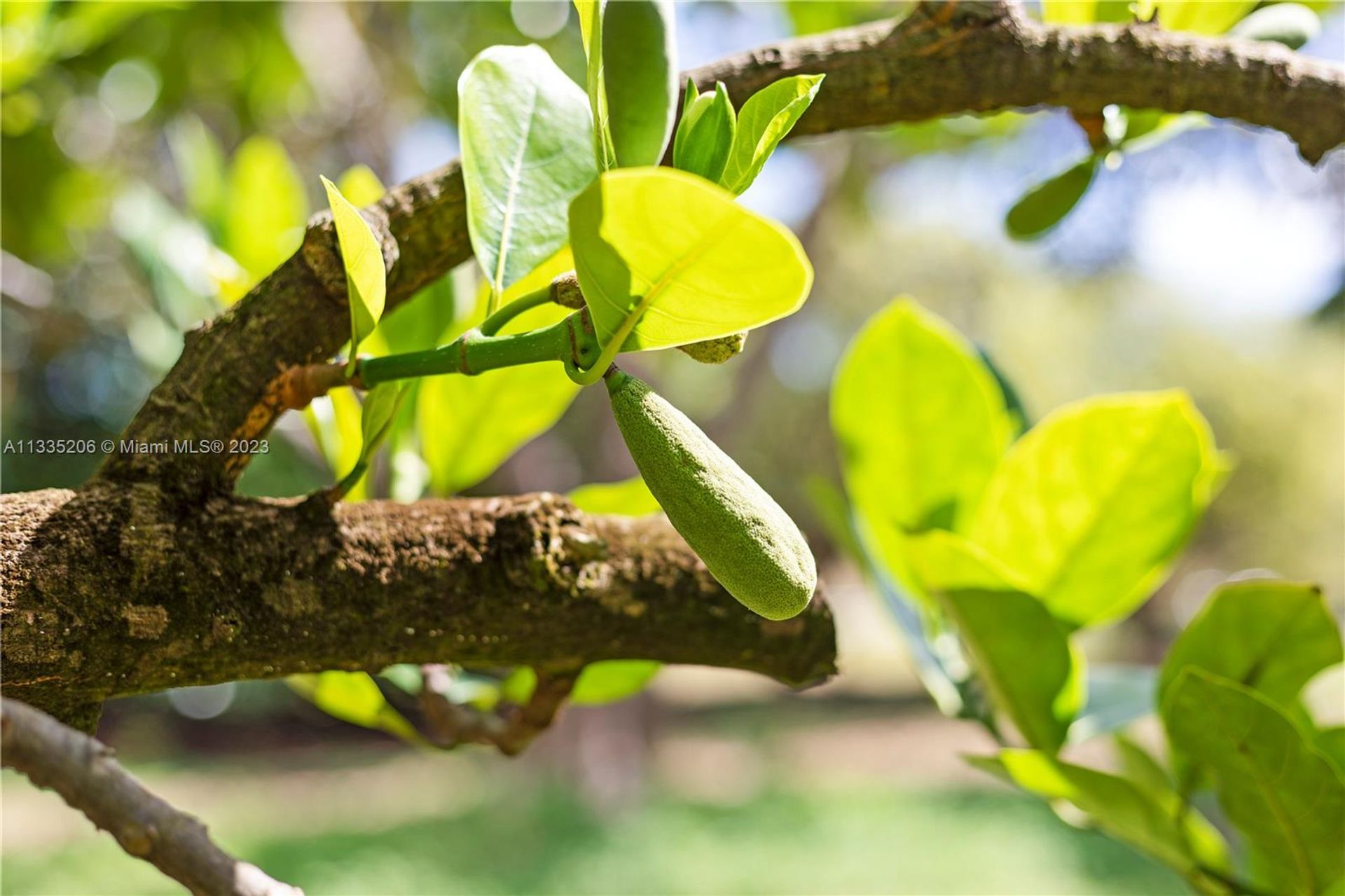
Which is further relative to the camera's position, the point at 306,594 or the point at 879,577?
the point at 879,577

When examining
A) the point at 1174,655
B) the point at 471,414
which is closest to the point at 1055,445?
the point at 1174,655

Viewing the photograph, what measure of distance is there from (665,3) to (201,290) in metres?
0.71

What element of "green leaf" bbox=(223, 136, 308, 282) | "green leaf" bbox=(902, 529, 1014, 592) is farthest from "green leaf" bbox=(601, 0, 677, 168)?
"green leaf" bbox=(223, 136, 308, 282)

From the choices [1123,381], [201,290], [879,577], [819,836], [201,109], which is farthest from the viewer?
[1123,381]

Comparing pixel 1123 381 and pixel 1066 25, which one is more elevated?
pixel 1066 25

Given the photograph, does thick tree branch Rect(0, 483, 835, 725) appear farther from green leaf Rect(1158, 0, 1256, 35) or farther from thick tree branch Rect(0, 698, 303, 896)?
green leaf Rect(1158, 0, 1256, 35)

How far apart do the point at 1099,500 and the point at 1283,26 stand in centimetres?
24

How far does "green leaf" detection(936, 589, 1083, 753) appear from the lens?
1.54 ft

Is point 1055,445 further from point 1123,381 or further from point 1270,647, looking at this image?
point 1123,381

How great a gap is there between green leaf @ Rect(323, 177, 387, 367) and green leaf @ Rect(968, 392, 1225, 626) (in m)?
0.33

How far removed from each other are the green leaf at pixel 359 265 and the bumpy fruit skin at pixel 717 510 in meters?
0.09

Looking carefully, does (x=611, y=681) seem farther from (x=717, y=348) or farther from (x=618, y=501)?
(x=717, y=348)

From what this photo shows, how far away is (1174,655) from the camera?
0.51 metres

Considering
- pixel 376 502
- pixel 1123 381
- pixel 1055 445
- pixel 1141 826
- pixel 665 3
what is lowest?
pixel 1123 381
